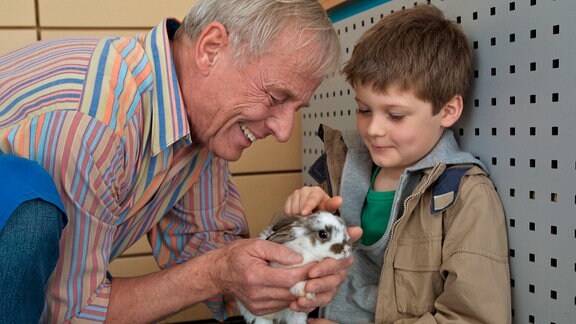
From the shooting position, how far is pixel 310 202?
1.13 m

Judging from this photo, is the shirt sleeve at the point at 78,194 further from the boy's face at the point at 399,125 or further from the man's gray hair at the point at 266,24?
the boy's face at the point at 399,125

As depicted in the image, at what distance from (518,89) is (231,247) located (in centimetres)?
61

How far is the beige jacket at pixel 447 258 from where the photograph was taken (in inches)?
38.9

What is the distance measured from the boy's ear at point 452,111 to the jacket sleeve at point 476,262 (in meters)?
0.15

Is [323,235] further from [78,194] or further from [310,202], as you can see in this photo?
[78,194]

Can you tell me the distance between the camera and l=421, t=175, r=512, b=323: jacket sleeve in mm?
980

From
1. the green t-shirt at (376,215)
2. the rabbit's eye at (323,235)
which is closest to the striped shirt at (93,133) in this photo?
the rabbit's eye at (323,235)

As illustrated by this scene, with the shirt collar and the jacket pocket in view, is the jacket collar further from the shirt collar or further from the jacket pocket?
the shirt collar

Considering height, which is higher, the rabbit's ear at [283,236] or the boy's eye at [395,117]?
the boy's eye at [395,117]

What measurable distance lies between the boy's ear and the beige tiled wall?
0.92 m

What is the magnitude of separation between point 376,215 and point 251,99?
17.1 inches

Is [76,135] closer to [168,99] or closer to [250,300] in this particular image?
[168,99]

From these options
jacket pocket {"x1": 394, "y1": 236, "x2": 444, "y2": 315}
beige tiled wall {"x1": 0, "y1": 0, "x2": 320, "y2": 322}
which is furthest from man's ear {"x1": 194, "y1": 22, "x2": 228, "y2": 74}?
beige tiled wall {"x1": 0, "y1": 0, "x2": 320, "y2": 322}

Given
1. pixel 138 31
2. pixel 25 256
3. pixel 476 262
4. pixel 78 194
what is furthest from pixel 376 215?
pixel 138 31
